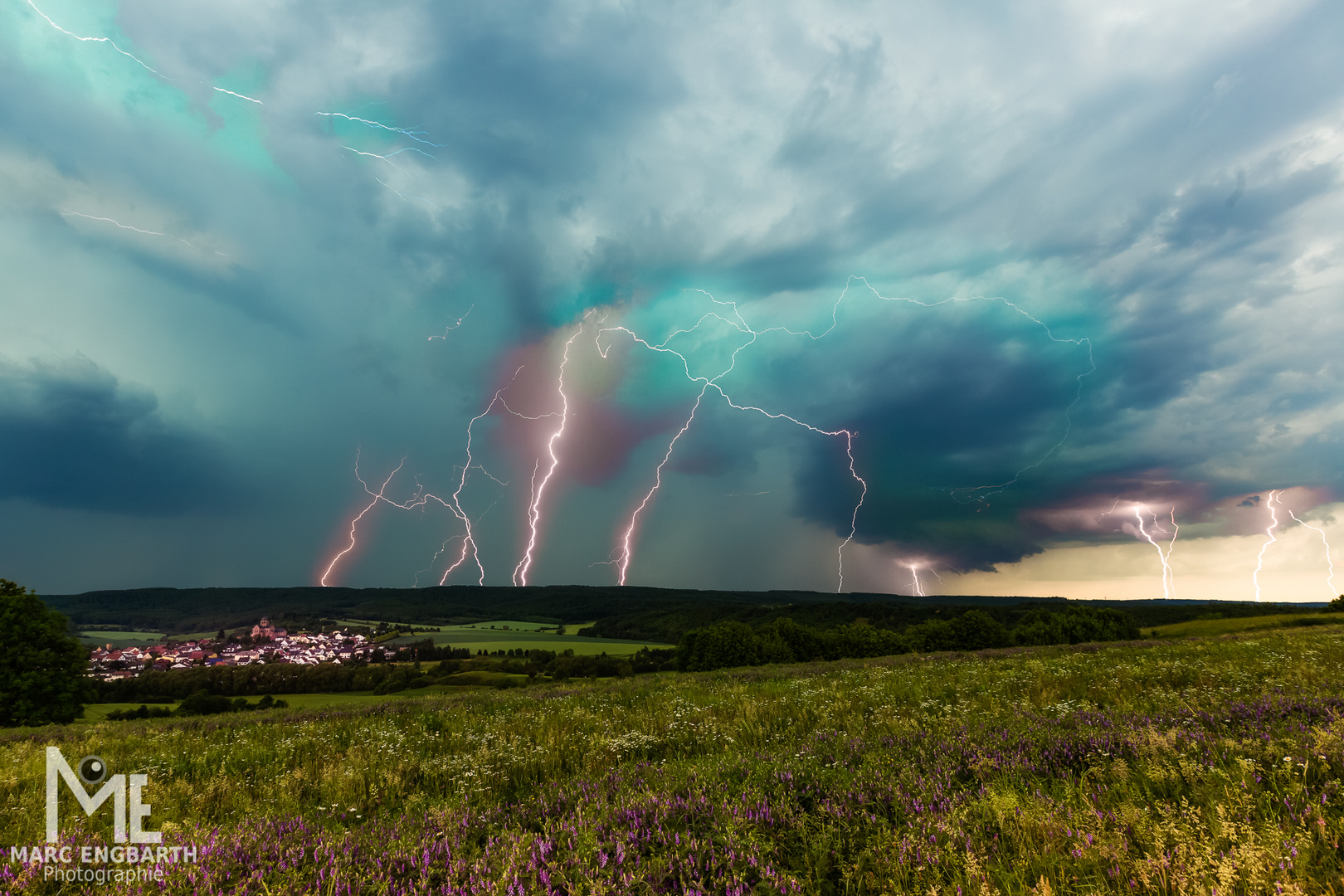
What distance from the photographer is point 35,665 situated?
34.8 m

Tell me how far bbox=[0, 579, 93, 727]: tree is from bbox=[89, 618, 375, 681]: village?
18.5m

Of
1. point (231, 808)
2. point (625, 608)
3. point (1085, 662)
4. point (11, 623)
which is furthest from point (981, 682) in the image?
point (625, 608)

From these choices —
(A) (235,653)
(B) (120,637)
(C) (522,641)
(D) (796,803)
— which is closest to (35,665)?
(A) (235,653)

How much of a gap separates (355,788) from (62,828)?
2420 mm

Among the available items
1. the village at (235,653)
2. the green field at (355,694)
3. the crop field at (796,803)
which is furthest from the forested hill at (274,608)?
the crop field at (796,803)

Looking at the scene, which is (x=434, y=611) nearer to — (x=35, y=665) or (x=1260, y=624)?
(x=35, y=665)

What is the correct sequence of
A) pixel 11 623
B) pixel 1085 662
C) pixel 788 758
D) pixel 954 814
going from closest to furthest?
pixel 954 814 → pixel 788 758 → pixel 1085 662 → pixel 11 623

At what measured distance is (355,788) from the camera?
19.4ft

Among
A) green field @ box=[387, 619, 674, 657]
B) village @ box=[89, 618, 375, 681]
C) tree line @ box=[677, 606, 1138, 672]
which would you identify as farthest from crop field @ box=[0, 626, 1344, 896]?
green field @ box=[387, 619, 674, 657]

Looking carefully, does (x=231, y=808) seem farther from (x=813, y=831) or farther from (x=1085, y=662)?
(x=1085, y=662)

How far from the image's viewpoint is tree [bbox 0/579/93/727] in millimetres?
33656

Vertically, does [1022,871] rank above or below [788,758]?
above

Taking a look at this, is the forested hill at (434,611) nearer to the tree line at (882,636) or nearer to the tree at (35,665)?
the tree line at (882,636)

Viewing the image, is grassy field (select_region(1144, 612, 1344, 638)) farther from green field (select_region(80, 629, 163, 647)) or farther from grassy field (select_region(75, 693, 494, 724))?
green field (select_region(80, 629, 163, 647))
